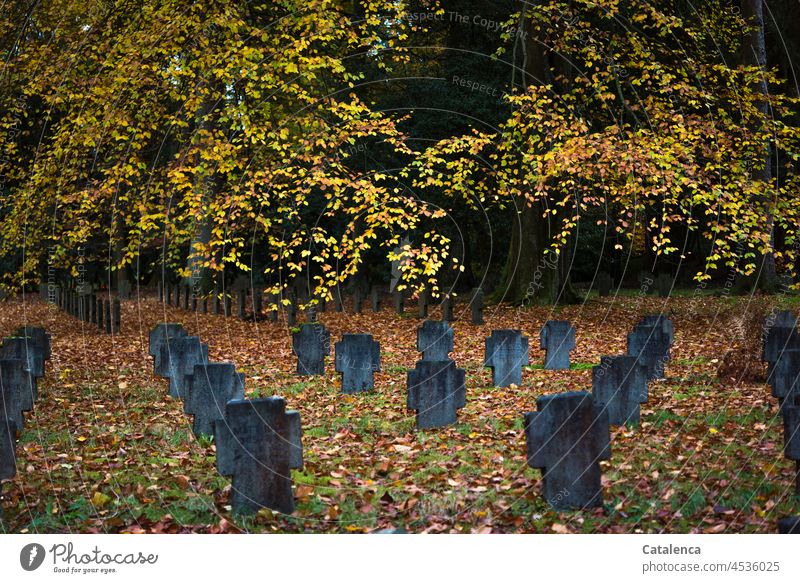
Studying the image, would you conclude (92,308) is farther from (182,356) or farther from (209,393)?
(209,393)

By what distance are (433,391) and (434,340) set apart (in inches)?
120

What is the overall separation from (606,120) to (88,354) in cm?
1163

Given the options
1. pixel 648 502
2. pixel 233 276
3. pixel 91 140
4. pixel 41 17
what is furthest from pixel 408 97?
pixel 648 502

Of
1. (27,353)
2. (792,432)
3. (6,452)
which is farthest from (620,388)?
(27,353)

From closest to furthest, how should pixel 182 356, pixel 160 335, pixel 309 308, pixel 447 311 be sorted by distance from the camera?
pixel 182 356 < pixel 160 335 < pixel 309 308 < pixel 447 311

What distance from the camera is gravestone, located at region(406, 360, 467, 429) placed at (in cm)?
876

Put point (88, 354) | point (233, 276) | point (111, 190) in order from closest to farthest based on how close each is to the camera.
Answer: point (111, 190) → point (88, 354) → point (233, 276)

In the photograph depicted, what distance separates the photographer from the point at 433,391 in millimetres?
8766

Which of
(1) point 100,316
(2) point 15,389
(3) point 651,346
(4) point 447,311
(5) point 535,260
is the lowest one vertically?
(2) point 15,389

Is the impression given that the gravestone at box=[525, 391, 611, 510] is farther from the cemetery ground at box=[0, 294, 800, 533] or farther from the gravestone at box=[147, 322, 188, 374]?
the gravestone at box=[147, 322, 188, 374]

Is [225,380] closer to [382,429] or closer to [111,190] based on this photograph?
[382,429]

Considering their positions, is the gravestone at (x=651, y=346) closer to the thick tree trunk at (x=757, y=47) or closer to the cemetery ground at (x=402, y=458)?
the cemetery ground at (x=402, y=458)

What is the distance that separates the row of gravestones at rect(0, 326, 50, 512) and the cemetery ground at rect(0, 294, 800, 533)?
0.34m
